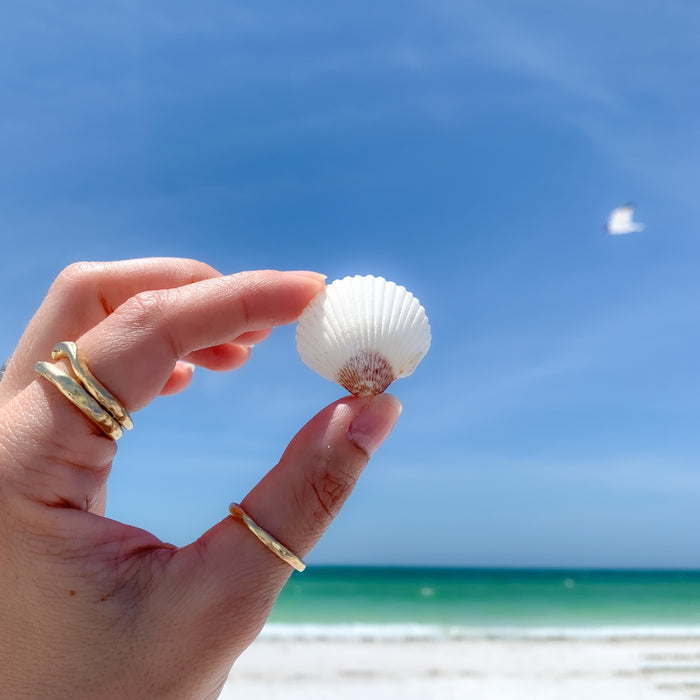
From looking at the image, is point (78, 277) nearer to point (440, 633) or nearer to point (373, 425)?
point (373, 425)

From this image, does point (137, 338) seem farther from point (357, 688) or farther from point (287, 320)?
point (357, 688)

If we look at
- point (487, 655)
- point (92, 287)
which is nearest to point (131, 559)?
point (92, 287)

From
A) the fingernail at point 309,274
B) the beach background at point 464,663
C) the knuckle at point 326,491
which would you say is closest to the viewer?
the knuckle at point 326,491

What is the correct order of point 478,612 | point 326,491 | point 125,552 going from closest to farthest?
point 125,552 < point 326,491 < point 478,612

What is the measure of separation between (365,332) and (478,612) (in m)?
26.3

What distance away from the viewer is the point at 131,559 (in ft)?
5.33

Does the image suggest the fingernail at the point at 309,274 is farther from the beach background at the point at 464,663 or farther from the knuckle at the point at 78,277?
the beach background at the point at 464,663

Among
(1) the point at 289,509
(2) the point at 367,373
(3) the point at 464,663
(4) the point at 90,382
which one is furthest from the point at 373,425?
(3) the point at 464,663

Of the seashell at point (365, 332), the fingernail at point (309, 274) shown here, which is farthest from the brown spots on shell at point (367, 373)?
the fingernail at point (309, 274)

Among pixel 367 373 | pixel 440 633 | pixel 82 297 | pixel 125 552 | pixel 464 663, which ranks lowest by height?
pixel 125 552

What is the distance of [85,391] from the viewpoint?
1641 mm

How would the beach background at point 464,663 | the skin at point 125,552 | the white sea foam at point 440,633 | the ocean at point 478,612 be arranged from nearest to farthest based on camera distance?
the skin at point 125,552, the beach background at point 464,663, the white sea foam at point 440,633, the ocean at point 478,612

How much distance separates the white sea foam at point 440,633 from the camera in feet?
48.1

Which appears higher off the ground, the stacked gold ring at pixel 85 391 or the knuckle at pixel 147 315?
the knuckle at pixel 147 315
